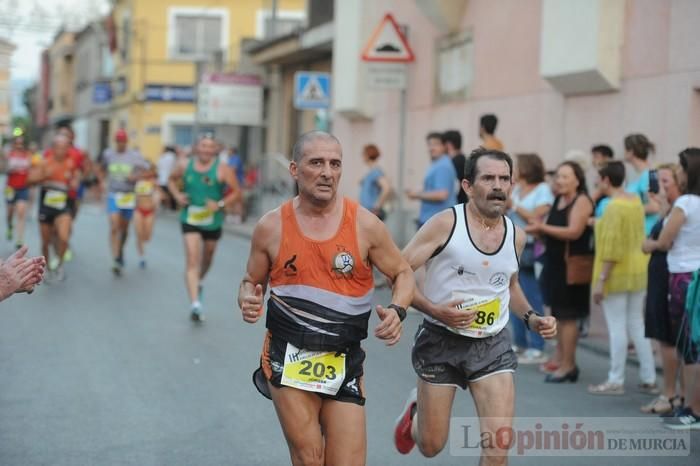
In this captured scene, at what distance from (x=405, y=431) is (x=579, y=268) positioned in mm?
3590

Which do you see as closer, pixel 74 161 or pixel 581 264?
pixel 581 264

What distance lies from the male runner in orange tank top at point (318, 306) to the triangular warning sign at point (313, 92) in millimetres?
15795

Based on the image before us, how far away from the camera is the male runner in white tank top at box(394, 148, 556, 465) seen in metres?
5.75

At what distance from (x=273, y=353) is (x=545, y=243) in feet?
16.8

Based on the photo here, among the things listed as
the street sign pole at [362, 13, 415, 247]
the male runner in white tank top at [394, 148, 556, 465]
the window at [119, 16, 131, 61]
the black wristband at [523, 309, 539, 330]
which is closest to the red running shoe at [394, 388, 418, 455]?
the male runner in white tank top at [394, 148, 556, 465]

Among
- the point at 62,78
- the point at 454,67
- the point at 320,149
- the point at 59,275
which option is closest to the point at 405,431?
the point at 320,149

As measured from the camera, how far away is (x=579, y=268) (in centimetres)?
956

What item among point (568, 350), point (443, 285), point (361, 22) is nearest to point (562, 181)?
point (568, 350)

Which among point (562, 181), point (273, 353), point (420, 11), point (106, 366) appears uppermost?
point (420, 11)

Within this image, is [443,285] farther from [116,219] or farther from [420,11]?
[420,11]

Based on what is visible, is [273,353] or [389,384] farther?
[389,384]

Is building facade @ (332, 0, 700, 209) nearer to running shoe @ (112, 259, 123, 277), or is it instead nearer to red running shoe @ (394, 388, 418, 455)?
running shoe @ (112, 259, 123, 277)

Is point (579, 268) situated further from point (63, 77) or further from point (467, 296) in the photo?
point (63, 77)

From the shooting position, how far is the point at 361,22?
22672 mm
